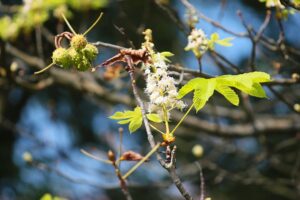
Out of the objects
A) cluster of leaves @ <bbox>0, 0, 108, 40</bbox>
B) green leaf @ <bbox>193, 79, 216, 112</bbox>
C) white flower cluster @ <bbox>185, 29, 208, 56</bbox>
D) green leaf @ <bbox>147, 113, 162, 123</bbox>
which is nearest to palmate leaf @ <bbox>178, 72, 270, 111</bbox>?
green leaf @ <bbox>193, 79, 216, 112</bbox>

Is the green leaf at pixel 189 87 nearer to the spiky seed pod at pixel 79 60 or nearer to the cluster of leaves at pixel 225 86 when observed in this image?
the cluster of leaves at pixel 225 86

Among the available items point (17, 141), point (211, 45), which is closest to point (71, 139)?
point (17, 141)

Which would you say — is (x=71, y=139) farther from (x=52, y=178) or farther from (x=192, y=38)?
(x=192, y=38)

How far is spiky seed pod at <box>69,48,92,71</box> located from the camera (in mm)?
1677

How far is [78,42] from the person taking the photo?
5.45ft

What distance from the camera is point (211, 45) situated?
8.21 feet

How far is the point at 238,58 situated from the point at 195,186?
198 centimetres

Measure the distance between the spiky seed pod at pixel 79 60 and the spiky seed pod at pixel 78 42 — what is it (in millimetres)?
17

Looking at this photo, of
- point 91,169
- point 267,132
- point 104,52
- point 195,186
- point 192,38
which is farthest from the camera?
point 195,186

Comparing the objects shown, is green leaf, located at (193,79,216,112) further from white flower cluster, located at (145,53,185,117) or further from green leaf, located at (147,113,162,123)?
green leaf, located at (147,113,162,123)

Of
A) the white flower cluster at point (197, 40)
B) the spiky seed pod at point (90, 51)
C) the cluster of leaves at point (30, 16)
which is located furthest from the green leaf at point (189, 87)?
the cluster of leaves at point (30, 16)

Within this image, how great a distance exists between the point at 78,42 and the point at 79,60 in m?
0.06

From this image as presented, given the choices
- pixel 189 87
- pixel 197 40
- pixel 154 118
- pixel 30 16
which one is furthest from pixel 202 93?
pixel 30 16

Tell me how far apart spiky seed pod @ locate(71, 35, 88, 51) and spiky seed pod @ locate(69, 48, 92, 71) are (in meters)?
0.02
